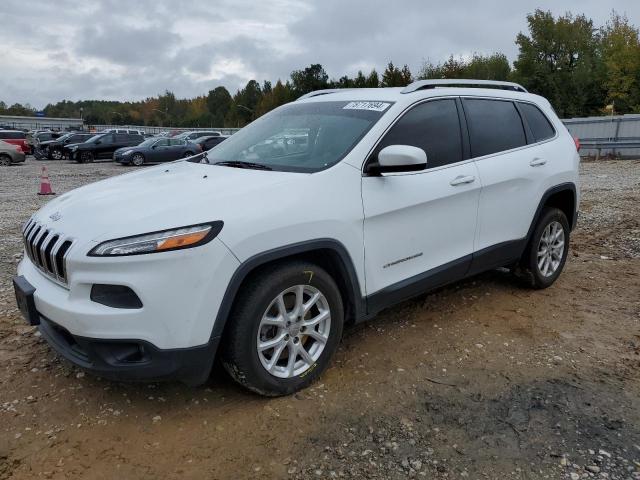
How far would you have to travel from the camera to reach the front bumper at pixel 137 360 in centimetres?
266

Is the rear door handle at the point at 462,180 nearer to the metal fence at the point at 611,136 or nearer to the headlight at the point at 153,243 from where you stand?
the headlight at the point at 153,243

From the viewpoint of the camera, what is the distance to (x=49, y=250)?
292 centimetres

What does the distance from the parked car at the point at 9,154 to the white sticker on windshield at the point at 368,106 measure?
86.8 feet

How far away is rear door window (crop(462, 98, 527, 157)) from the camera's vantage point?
418cm

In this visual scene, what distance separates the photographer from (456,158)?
156 inches

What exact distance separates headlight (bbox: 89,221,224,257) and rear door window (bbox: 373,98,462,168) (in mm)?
1466

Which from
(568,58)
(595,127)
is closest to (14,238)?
(595,127)

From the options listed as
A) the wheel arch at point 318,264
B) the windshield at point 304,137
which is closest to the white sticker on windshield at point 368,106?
the windshield at point 304,137

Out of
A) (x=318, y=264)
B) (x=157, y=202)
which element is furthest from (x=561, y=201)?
(x=157, y=202)

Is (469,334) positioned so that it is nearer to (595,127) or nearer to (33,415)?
(33,415)

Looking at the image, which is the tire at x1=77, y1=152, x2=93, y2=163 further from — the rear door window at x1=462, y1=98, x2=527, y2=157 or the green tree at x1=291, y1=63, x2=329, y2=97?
the green tree at x1=291, y1=63, x2=329, y2=97

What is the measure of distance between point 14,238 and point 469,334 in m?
6.44

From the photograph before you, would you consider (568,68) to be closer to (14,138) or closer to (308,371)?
(14,138)

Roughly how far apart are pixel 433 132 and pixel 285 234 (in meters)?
1.57
